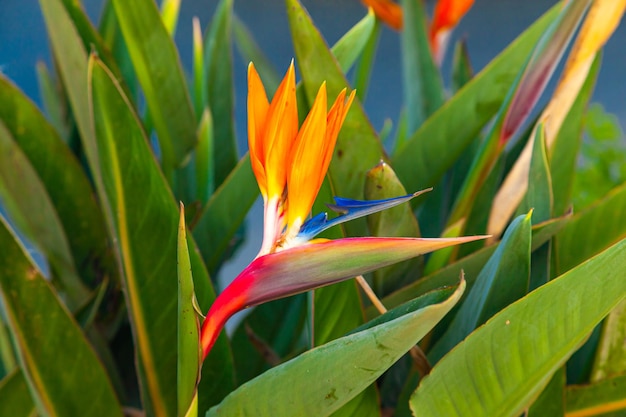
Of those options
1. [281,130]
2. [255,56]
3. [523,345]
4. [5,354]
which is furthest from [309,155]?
[255,56]

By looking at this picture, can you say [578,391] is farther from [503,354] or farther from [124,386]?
[124,386]

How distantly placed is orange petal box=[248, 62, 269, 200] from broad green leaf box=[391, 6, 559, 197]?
30cm

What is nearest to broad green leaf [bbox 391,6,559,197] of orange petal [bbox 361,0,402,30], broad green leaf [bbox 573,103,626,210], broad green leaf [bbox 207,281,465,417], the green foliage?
the green foliage

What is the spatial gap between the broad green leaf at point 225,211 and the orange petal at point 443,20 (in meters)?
0.28

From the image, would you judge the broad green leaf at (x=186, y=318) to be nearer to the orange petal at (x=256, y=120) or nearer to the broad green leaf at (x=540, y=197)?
the orange petal at (x=256, y=120)

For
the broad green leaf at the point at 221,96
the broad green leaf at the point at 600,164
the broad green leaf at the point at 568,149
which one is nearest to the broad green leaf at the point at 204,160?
the broad green leaf at the point at 221,96

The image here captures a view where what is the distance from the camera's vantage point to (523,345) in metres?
0.33

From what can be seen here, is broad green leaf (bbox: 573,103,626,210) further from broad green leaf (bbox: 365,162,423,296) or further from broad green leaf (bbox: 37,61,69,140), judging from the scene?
broad green leaf (bbox: 37,61,69,140)

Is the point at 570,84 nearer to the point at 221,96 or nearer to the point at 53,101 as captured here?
the point at 221,96

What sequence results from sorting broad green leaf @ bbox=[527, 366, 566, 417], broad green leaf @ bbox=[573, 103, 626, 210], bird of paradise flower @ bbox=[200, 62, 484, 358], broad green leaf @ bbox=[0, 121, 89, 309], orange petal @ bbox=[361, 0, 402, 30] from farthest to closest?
broad green leaf @ bbox=[573, 103, 626, 210], orange petal @ bbox=[361, 0, 402, 30], broad green leaf @ bbox=[0, 121, 89, 309], broad green leaf @ bbox=[527, 366, 566, 417], bird of paradise flower @ bbox=[200, 62, 484, 358]

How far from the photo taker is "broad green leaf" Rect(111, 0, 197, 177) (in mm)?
614

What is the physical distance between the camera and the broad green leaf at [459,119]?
59cm

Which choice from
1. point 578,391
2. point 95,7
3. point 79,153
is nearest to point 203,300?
point 578,391

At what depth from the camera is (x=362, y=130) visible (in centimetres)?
51
